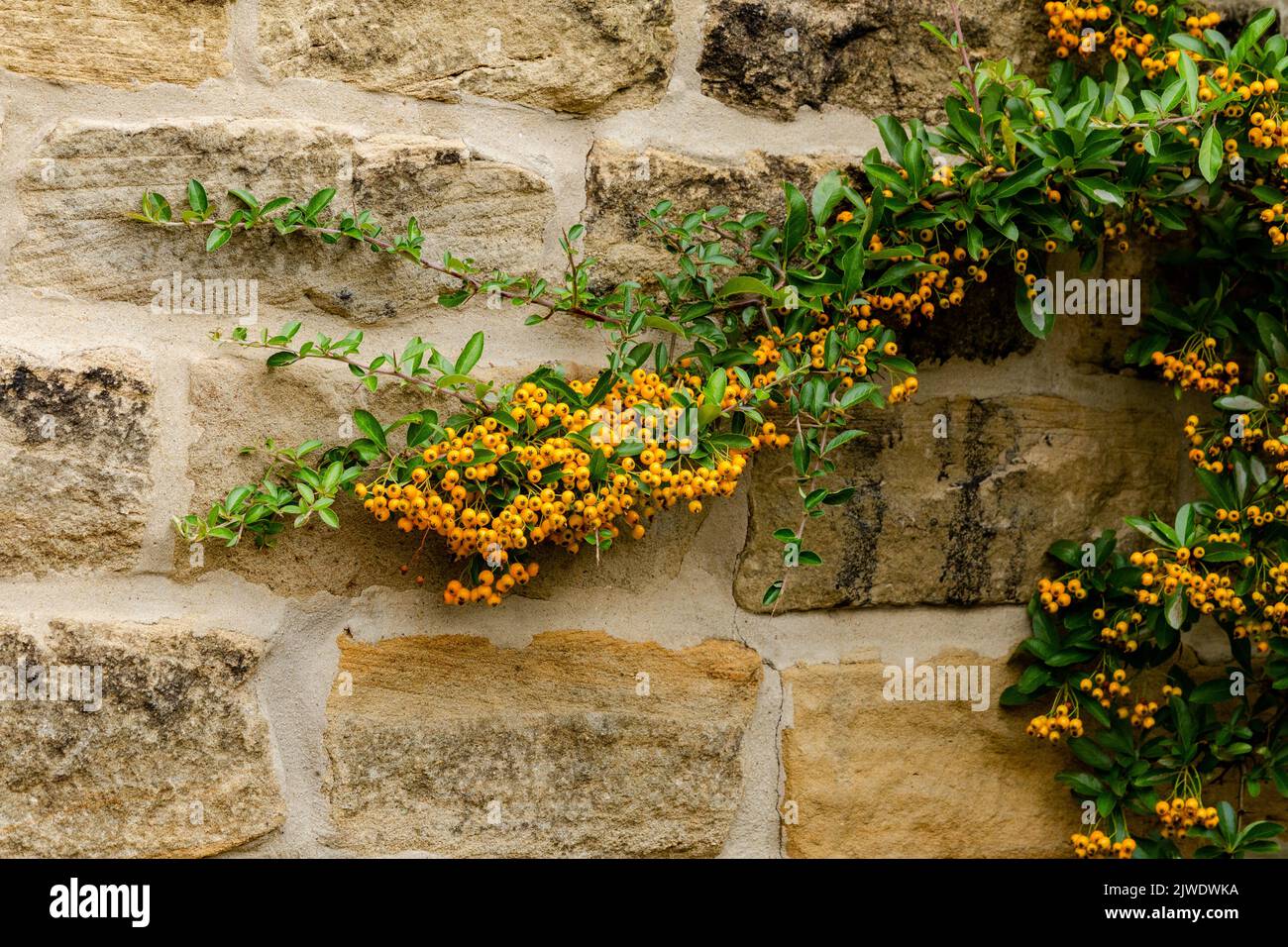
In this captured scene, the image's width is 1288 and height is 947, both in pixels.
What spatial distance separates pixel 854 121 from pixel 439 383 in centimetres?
66

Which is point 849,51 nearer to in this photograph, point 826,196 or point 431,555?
point 826,196

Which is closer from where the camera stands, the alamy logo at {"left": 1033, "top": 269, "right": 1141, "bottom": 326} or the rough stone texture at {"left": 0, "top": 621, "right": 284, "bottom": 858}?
the rough stone texture at {"left": 0, "top": 621, "right": 284, "bottom": 858}

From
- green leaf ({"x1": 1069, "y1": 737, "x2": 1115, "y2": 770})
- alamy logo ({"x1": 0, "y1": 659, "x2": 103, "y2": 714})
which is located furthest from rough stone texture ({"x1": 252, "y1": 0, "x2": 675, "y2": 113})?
green leaf ({"x1": 1069, "y1": 737, "x2": 1115, "y2": 770})

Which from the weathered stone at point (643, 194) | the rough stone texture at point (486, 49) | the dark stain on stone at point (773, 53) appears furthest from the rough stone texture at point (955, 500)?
the rough stone texture at point (486, 49)

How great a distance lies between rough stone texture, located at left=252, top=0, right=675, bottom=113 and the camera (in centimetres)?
140

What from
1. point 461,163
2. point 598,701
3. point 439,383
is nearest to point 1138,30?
point 461,163

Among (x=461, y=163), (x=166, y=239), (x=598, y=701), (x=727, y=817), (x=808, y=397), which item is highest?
(x=461, y=163)

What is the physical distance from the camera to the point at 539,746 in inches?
56.6

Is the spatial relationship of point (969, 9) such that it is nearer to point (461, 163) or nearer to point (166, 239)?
point (461, 163)

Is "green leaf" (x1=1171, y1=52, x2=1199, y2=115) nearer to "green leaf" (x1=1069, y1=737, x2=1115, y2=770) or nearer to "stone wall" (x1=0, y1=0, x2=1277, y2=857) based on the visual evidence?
"stone wall" (x1=0, y1=0, x2=1277, y2=857)

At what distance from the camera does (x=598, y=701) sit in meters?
1.46

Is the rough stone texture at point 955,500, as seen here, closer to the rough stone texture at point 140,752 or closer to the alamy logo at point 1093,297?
the alamy logo at point 1093,297

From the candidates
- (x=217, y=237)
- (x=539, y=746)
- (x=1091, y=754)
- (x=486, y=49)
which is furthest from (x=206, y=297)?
(x=1091, y=754)

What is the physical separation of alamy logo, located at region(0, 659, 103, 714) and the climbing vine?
215mm
